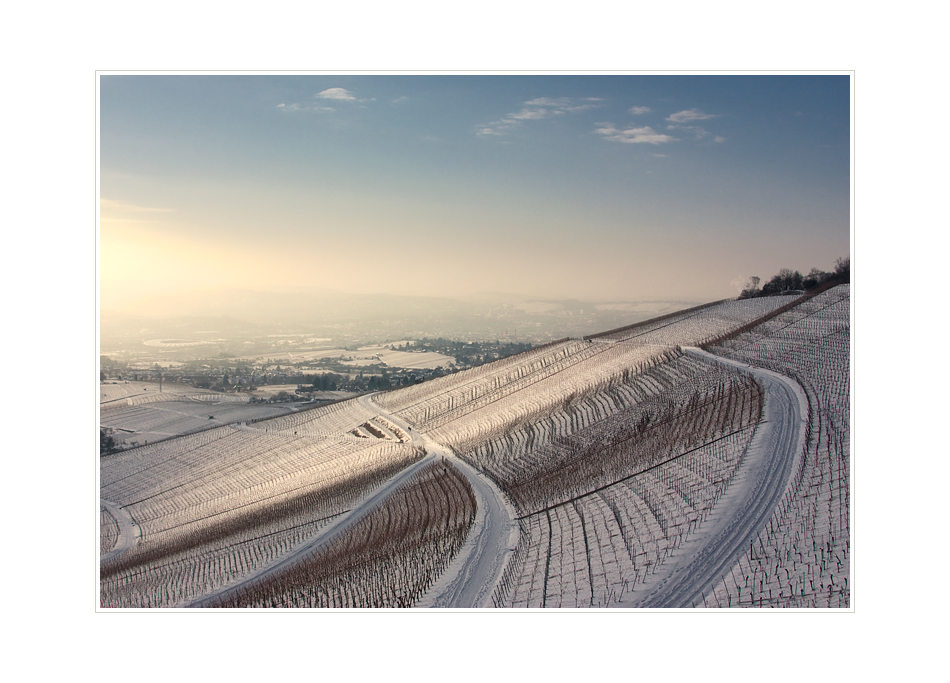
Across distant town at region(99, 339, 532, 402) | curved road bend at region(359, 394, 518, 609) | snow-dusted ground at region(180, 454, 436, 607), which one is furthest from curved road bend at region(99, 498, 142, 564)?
curved road bend at region(359, 394, 518, 609)

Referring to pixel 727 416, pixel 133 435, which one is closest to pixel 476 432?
pixel 727 416

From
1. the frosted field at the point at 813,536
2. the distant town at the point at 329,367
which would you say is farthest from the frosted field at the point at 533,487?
the distant town at the point at 329,367

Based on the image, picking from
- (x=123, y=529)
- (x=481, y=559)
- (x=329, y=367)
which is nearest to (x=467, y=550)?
(x=481, y=559)

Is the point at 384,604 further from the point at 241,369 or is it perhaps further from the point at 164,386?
the point at 241,369

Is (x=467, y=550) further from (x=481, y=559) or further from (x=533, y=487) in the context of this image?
(x=533, y=487)

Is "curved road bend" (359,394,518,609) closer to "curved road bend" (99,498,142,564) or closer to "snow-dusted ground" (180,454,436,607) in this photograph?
"snow-dusted ground" (180,454,436,607)
